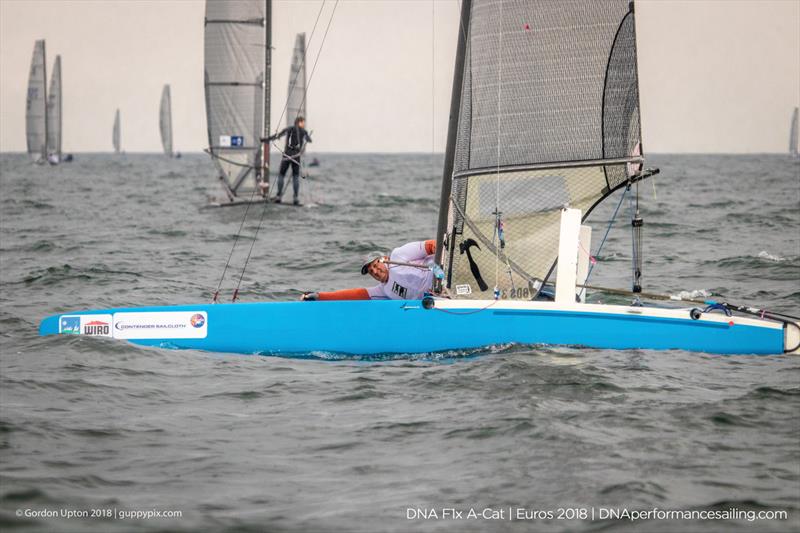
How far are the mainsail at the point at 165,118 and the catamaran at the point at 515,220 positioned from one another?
244 ft

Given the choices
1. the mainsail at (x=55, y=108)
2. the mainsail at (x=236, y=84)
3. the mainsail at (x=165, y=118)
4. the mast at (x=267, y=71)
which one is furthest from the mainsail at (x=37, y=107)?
the mast at (x=267, y=71)

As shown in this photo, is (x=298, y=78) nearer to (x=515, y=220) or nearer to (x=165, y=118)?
(x=515, y=220)

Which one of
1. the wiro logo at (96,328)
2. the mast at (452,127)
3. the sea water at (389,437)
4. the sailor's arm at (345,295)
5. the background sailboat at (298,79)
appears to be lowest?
the sea water at (389,437)

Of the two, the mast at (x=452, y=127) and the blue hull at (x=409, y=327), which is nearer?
the blue hull at (x=409, y=327)

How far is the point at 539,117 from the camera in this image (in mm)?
8578

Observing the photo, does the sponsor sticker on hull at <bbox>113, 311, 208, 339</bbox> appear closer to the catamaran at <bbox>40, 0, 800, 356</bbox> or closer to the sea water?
the catamaran at <bbox>40, 0, 800, 356</bbox>

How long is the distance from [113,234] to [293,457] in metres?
14.5

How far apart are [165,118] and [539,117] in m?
78.9

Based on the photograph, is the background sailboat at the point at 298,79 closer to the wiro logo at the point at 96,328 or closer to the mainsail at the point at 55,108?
the wiro logo at the point at 96,328

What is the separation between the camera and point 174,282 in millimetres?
12945

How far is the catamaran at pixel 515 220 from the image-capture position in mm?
8234

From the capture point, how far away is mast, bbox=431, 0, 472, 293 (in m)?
8.71

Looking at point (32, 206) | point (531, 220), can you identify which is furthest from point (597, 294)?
point (32, 206)

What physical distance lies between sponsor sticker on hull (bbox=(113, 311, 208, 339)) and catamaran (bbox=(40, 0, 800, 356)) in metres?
0.01
